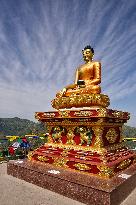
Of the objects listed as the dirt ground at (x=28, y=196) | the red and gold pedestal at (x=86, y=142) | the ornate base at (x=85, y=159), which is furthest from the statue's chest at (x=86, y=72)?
the dirt ground at (x=28, y=196)

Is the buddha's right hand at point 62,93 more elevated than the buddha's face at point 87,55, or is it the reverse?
the buddha's face at point 87,55

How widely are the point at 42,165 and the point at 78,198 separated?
2.17 m

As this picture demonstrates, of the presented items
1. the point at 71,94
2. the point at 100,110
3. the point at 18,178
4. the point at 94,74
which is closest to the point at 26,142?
the point at 18,178

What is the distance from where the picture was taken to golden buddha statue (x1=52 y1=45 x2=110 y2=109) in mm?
7082

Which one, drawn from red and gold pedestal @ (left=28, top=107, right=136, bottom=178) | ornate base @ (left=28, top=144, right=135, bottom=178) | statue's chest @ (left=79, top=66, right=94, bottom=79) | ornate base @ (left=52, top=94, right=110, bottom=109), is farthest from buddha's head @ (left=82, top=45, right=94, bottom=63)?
ornate base @ (left=28, top=144, right=135, bottom=178)

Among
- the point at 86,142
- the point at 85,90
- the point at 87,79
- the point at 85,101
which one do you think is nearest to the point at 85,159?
the point at 86,142

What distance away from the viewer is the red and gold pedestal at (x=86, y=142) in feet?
20.6

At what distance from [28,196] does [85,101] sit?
3.18 meters

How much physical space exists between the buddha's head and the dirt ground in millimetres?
4658

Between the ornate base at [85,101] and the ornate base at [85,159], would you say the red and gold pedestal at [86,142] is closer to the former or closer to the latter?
the ornate base at [85,159]

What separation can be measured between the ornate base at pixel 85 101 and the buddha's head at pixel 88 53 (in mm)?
1716

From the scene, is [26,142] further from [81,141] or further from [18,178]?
[81,141]

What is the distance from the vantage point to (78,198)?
18.2ft

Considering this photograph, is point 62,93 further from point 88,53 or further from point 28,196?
point 28,196
